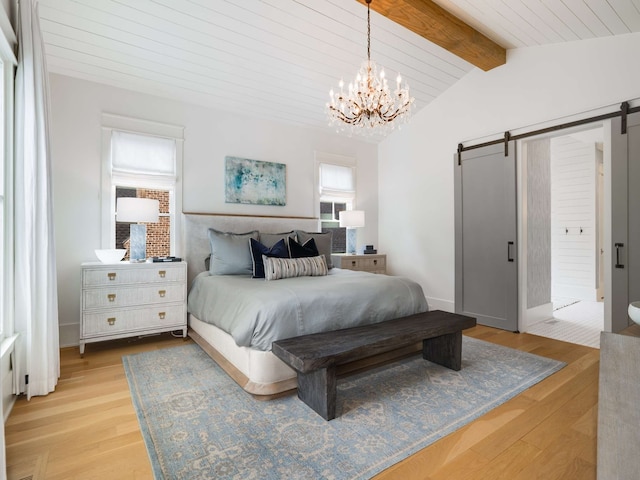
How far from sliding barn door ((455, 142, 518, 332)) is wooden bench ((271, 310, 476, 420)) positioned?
63.3 inches

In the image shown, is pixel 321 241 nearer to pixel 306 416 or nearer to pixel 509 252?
pixel 509 252

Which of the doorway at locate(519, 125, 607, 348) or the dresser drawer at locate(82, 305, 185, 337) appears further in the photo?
the doorway at locate(519, 125, 607, 348)

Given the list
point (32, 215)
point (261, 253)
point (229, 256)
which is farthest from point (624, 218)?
point (32, 215)

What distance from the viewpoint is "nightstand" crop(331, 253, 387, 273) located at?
4719 mm

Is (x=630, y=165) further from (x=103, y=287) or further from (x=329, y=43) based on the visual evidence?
(x=103, y=287)

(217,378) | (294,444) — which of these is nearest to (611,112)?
(294,444)

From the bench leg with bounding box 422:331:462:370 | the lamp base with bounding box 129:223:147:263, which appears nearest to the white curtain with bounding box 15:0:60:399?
the lamp base with bounding box 129:223:147:263

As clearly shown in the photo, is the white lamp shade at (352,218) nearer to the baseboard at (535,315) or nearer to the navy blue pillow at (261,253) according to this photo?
the navy blue pillow at (261,253)

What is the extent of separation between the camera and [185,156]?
3959mm

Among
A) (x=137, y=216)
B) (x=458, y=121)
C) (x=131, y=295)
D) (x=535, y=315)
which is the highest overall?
(x=458, y=121)

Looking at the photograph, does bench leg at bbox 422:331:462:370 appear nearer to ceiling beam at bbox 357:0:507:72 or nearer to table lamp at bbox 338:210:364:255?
table lamp at bbox 338:210:364:255

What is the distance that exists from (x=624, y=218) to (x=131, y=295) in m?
4.69

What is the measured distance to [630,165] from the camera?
10.1ft

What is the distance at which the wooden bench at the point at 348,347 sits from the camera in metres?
1.95
